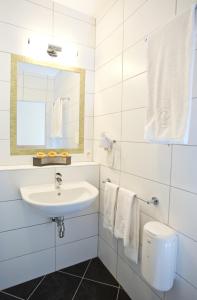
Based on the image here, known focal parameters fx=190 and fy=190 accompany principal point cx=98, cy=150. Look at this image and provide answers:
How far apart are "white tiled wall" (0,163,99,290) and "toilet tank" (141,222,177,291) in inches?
35.3

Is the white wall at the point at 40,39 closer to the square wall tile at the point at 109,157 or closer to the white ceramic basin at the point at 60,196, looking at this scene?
the square wall tile at the point at 109,157

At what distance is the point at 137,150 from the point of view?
1398 mm

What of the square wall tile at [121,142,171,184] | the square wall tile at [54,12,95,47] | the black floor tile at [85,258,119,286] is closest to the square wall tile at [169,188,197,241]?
the square wall tile at [121,142,171,184]

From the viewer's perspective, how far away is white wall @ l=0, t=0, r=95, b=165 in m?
1.58

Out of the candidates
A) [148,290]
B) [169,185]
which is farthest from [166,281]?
[169,185]

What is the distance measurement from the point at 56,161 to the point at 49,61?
0.93 meters

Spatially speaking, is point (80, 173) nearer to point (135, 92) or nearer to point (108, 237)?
point (108, 237)

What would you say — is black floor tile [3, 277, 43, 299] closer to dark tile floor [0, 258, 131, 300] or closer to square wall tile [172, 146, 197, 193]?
dark tile floor [0, 258, 131, 300]

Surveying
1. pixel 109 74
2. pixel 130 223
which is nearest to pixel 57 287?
pixel 130 223

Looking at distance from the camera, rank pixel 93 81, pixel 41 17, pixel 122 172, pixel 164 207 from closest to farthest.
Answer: pixel 164 207 < pixel 122 172 < pixel 41 17 < pixel 93 81

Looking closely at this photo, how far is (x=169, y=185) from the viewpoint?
44.8 inches

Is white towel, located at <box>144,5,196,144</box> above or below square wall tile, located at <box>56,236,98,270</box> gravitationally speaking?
above

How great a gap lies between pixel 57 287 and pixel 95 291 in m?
0.32

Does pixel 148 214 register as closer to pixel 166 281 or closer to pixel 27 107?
pixel 166 281
